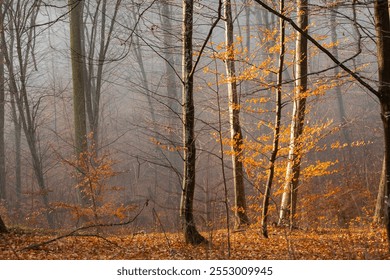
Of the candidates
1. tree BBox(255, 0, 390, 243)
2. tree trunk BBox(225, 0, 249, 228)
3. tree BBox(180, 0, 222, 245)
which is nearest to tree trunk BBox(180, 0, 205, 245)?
tree BBox(180, 0, 222, 245)

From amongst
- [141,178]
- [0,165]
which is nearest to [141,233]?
[0,165]

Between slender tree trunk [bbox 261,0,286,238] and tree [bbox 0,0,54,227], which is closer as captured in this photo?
slender tree trunk [bbox 261,0,286,238]

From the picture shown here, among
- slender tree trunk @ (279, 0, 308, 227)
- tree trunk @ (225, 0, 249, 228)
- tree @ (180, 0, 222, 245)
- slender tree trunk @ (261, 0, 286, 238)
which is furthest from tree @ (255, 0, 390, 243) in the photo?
tree trunk @ (225, 0, 249, 228)

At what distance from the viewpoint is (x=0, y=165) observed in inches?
704

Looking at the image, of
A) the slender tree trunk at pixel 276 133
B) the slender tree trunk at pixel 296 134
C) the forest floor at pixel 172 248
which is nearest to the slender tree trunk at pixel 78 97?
the forest floor at pixel 172 248

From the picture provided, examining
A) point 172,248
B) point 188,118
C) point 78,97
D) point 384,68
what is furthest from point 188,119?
point 78,97

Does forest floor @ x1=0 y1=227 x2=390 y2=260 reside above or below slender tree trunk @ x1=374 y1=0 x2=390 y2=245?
below

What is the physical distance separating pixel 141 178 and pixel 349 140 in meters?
10.7

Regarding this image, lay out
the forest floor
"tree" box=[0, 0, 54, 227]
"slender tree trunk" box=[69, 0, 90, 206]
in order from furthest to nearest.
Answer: "slender tree trunk" box=[69, 0, 90, 206] → "tree" box=[0, 0, 54, 227] → the forest floor

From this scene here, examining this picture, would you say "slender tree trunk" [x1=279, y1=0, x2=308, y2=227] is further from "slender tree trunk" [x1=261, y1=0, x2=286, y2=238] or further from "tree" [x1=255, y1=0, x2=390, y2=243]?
"tree" [x1=255, y1=0, x2=390, y2=243]

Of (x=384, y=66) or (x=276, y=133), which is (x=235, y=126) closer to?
(x=276, y=133)

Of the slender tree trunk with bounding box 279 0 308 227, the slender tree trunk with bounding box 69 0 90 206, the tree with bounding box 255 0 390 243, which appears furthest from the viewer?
the slender tree trunk with bounding box 69 0 90 206

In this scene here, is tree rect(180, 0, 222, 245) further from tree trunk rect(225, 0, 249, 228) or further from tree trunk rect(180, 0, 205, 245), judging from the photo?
tree trunk rect(225, 0, 249, 228)
